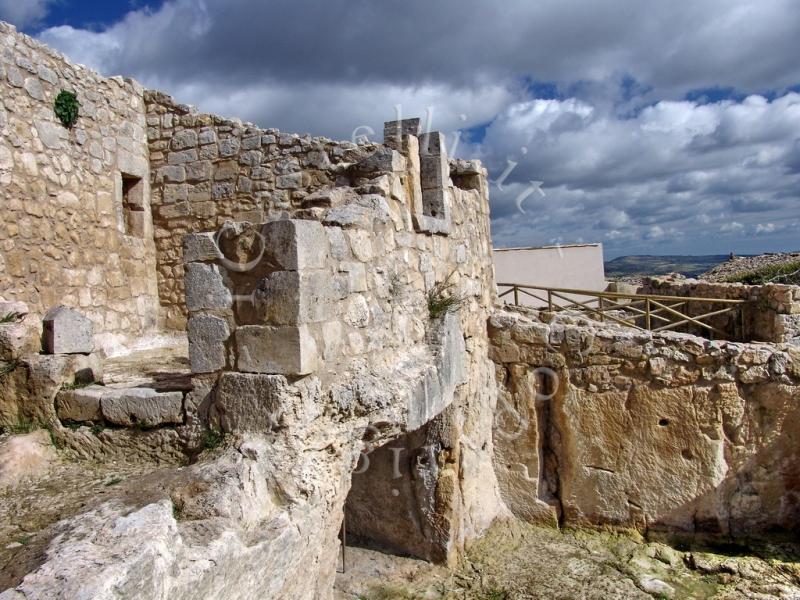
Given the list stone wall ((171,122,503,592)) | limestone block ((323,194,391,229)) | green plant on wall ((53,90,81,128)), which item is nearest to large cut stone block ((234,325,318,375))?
stone wall ((171,122,503,592))

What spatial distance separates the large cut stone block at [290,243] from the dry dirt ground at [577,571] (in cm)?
364

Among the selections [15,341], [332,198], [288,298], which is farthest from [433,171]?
[15,341]

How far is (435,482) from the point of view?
6.05 metres

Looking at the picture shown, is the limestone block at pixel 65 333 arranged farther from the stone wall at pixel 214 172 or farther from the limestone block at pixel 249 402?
the stone wall at pixel 214 172

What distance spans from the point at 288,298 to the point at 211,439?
0.88 meters

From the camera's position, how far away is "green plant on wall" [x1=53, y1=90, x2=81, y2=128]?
6.04 metres

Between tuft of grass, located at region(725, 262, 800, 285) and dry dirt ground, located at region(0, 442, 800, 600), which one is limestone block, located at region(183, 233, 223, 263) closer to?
dry dirt ground, located at region(0, 442, 800, 600)

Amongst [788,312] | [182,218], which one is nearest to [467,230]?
[182,218]

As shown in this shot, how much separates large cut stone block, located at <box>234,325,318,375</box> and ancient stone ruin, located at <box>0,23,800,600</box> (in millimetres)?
12

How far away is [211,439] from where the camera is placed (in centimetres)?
346

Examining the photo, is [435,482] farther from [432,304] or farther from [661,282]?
[661,282]

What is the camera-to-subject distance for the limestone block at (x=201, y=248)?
11.5 ft

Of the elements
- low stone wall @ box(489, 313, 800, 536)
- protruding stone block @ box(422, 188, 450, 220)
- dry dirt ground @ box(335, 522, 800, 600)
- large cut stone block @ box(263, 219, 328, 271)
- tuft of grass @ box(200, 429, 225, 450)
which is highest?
protruding stone block @ box(422, 188, 450, 220)

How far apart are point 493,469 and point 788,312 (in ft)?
14.9
